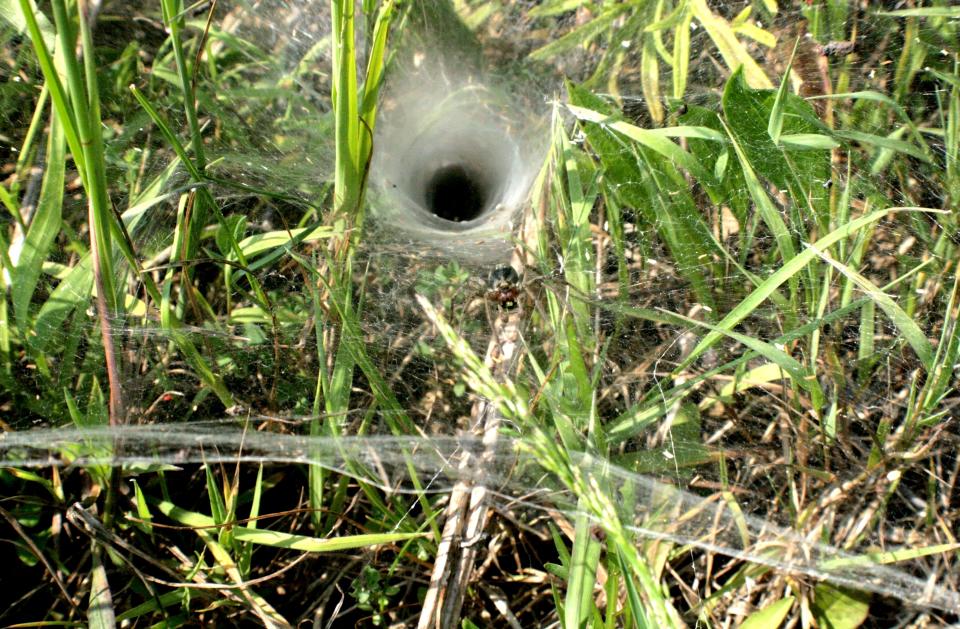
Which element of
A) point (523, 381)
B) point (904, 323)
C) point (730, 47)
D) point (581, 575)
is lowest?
point (581, 575)

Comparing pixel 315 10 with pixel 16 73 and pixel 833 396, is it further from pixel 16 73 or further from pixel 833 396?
pixel 833 396

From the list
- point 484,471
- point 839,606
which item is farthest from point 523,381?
point 839,606

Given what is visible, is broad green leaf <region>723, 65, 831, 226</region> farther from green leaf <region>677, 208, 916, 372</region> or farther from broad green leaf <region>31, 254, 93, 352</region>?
broad green leaf <region>31, 254, 93, 352</region>

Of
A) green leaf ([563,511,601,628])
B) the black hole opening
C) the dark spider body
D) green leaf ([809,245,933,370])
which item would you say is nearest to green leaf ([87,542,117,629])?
green leaf ([563,511,601,628])

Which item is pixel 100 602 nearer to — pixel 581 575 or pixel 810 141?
pixel 581 575

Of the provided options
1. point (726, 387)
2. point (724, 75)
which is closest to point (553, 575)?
point (726, 387)

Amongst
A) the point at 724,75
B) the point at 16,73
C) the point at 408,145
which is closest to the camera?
the point at 16,73
